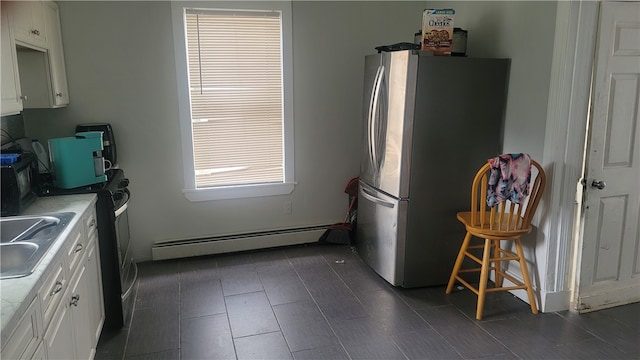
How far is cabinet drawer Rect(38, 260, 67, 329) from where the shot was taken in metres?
1.59

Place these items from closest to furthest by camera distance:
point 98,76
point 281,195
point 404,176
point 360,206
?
point 404,176 < point 98,76 < point 360,206 < point 281,195

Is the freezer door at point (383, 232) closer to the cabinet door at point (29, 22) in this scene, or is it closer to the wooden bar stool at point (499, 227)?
the wooden bar stool at point (499, 227)

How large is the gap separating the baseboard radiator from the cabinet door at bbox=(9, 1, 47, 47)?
5.83ft

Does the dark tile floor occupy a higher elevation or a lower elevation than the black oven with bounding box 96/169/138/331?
lower

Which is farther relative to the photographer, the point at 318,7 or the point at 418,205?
the point at 318,7

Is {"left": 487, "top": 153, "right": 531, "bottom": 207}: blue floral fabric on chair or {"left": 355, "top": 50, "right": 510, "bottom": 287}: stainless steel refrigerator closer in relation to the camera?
{"left": 487, "top": 153, "right": 531, "bottom": 207}: blue floral fabric on chair

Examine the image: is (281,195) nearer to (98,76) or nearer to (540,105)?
(98,76)

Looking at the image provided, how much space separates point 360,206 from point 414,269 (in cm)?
74

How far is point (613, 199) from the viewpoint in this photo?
9.57ft

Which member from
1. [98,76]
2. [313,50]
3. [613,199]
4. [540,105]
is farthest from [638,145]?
[98,76]

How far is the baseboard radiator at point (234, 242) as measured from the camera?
381 cm

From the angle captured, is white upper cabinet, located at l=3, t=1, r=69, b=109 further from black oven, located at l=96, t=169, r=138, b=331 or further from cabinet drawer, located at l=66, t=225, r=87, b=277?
cabinet drawer, located at l=66, t=225, r=87, b=277

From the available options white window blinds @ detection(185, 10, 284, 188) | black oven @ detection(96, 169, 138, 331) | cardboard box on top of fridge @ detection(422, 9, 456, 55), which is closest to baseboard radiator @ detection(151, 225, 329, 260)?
white window blinds @ detection(185, 10, 284, 188)

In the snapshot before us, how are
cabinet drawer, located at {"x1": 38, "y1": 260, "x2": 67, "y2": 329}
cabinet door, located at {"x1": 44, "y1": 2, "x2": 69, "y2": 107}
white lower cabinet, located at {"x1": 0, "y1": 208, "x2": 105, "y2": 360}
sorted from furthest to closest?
cabinet door, located at {"x1": 44, "y1": 2, "x2": 69, "y2": 107} < cabinet drawer, located at {"x1": 38, "y1": 260, "x2": 67, "y2": 329} < white lower cabinet, located at {"x1": 0, "y1": 208, "x2": 105, "y2": 360}
